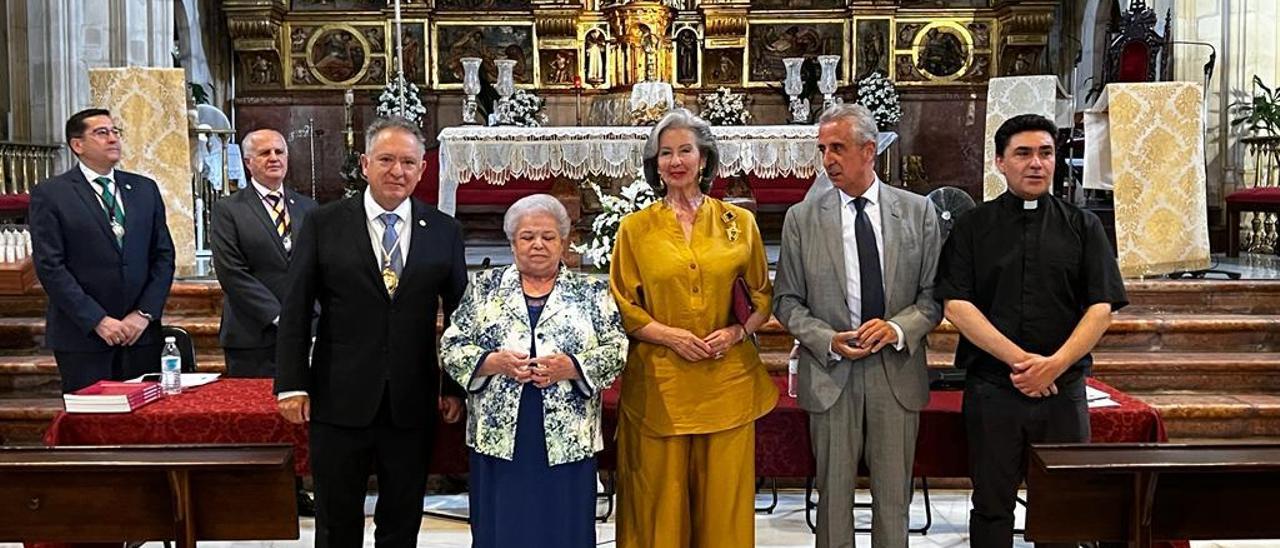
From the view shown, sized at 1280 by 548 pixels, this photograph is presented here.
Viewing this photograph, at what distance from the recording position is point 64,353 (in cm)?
455

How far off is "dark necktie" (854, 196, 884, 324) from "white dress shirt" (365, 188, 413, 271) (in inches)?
50.3

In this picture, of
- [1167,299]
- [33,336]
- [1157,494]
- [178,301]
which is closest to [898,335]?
[1157,494]

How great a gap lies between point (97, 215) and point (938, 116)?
990cm

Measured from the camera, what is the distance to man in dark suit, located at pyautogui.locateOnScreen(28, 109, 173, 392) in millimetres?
4512

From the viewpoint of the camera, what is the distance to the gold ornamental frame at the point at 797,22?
1304 centimetres

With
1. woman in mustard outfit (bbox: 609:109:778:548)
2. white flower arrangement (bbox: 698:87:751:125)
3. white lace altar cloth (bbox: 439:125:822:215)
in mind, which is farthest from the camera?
white flower arrangement (bbox: 698:87:751:125)

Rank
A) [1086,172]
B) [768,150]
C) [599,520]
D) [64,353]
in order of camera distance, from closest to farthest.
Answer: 1. [64,353]
2. [599,520]
3. [1086,172]
4. [768,150]

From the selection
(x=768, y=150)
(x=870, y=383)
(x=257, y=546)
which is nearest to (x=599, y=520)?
(x=257, y=546)

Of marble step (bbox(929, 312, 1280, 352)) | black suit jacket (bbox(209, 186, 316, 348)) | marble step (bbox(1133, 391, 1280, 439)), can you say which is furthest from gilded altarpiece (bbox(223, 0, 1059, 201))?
black suit jacket (bbox(209, 186, 316, 348))

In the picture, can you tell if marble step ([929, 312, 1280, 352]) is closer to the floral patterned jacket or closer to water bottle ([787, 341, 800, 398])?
water bottle ([787, 341, 800, 398])

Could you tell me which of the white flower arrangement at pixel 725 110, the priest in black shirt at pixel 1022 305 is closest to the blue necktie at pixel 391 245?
the priest in black shirt at pixel 1022 305

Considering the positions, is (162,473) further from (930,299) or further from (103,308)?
(930,299)

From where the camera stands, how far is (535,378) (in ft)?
10.8

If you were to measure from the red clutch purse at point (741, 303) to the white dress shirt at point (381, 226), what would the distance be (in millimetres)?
932
